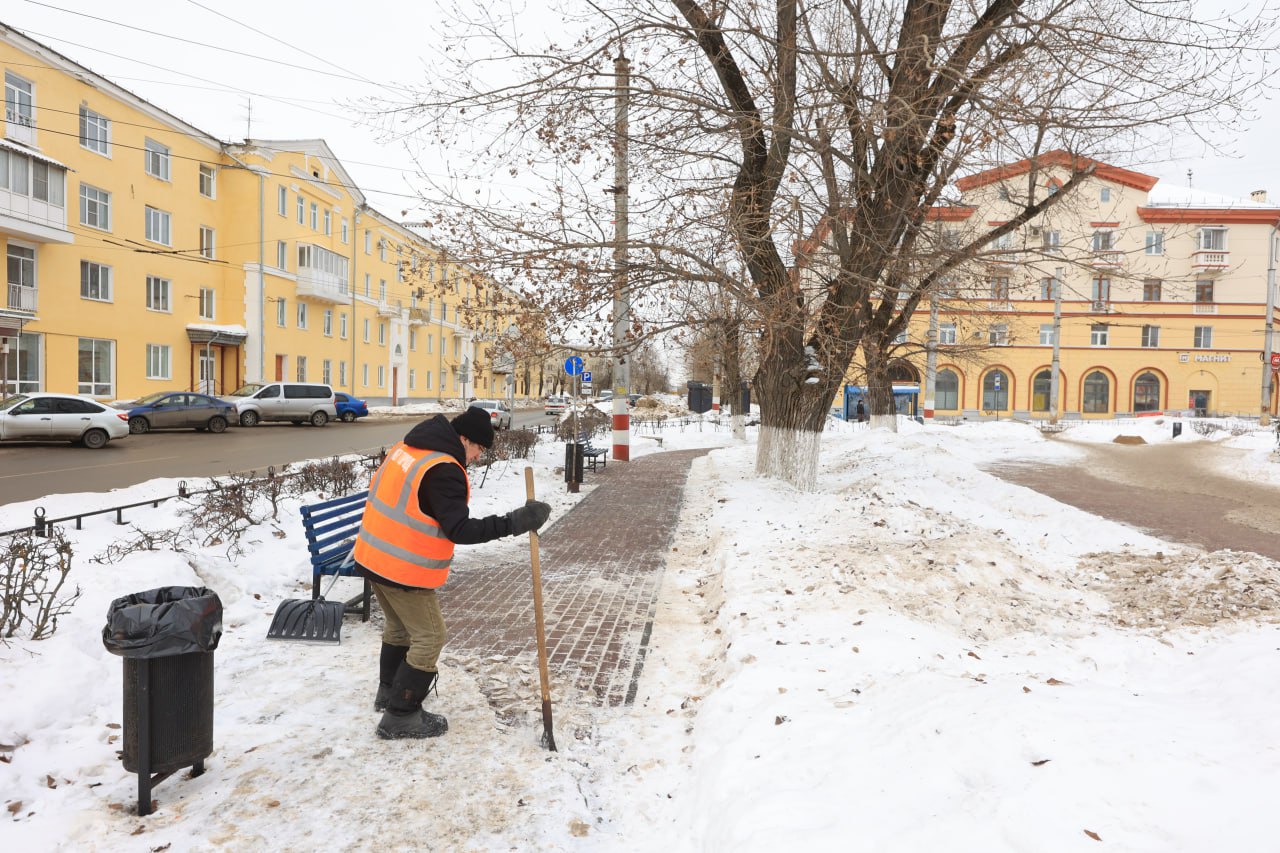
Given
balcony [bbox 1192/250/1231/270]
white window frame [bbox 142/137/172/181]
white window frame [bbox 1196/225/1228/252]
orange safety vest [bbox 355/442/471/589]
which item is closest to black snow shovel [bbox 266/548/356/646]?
orange safety vest [bbox 355/442/471/589]

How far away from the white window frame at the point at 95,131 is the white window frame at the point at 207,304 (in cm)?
673

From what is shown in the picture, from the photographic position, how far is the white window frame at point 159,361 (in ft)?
91.3

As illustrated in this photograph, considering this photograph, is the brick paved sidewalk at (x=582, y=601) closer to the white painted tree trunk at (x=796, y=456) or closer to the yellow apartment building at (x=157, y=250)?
the white painted tree trunk at (x=796, y=456)

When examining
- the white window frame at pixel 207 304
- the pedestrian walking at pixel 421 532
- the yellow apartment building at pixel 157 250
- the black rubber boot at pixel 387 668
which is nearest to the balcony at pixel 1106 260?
the yellow apartment building at pixel 157 250

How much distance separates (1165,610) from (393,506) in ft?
19.8

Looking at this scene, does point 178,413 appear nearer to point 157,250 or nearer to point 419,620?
point 157,250

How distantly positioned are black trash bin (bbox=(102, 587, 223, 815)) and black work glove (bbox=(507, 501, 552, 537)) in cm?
140

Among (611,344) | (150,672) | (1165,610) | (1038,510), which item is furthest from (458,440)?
(1038,510)

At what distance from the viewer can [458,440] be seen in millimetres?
3820

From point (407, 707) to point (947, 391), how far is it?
52672 millimetres

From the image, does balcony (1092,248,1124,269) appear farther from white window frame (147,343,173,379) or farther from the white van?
white window frame (147,343,173,379)

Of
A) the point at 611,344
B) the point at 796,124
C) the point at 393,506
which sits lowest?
the point at 393,506

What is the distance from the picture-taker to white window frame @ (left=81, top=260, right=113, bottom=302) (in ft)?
81.8

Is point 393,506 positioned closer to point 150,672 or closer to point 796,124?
point 150,672
